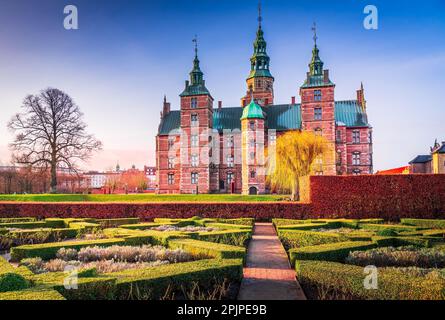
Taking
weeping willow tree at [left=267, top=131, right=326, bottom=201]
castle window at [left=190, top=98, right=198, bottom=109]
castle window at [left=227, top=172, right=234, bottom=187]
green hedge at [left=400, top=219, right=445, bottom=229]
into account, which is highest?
castle window at [left=190, top=98, right=198, bottom=109]

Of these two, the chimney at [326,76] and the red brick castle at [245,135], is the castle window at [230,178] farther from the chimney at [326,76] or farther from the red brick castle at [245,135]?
the chimney at [326,76]

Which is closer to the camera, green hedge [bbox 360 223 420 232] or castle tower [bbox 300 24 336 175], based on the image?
green hedge [bbox 360 223 420 232]

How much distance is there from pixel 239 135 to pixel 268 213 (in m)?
28.1

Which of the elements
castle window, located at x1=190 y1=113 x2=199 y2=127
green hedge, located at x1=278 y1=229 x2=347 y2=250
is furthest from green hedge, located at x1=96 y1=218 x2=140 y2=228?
castle window, located at x1=190 y1=113 x2=199 y2=127

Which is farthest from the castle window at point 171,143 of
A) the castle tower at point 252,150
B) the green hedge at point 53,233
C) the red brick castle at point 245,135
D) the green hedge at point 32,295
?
the green hedge at point 32,295

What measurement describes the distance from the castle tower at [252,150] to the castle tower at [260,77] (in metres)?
8.87

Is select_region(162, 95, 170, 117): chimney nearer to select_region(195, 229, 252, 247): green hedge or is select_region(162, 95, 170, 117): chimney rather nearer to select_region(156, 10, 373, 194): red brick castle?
select_region(156, 10, 373, 194): red brick castle

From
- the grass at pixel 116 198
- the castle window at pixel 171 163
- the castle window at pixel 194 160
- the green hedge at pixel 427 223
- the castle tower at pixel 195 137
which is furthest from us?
the castle window at pixel 171 163

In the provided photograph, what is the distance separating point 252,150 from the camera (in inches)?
1692

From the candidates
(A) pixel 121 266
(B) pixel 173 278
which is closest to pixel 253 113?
(A) pixel 121 266

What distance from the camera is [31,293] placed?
5.07m

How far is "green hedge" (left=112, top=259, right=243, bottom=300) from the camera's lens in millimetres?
6004

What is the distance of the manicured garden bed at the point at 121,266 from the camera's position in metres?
5.71
